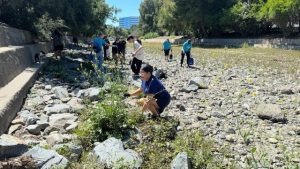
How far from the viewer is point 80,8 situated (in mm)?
28562

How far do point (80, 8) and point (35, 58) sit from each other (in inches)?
344

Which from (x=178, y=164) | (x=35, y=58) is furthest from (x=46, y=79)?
(x=178, y=164)

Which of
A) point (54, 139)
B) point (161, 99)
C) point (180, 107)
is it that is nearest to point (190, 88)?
point (180, 107)

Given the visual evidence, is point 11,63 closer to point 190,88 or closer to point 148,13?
point 190,88

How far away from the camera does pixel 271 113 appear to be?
10062 mm

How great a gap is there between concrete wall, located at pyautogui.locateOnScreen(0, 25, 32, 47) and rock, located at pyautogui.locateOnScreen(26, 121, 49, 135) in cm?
837

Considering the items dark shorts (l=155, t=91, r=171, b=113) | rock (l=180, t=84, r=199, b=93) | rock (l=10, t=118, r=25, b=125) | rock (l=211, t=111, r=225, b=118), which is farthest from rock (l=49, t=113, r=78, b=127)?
rock (l=180, t=84, r=199, b=93)

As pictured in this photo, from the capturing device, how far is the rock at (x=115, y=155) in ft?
20.8

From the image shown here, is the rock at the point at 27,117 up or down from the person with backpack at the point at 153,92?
down

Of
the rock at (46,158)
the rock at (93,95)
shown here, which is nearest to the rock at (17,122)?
the rock at (93,95)

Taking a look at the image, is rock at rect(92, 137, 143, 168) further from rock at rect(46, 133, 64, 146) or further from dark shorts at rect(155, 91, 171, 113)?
dark shorts at rect(155, 91, 171, 113)

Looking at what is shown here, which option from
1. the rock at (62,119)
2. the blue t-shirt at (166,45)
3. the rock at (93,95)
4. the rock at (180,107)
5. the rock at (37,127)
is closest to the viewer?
the rock at (37,127)

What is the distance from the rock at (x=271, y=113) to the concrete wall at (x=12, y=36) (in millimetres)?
10341

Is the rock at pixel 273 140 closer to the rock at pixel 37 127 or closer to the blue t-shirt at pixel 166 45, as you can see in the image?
the rock at pixel 37 127
